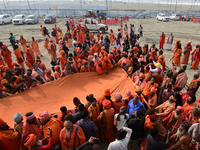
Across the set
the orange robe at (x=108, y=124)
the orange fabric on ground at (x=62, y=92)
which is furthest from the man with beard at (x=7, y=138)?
the orange robe at (x=108, y=124)

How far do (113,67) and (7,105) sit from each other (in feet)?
13.8

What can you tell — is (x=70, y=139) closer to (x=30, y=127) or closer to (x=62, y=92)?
(x=30, y=127)

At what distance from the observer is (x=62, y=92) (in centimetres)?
491

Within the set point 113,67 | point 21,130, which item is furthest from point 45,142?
point 113,67

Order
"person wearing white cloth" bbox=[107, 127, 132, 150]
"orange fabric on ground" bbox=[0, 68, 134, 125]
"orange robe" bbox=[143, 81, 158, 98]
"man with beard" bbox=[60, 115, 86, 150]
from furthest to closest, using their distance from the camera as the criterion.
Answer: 1. "orange robe" bbox=[143, 81, 158, 98]
2. "orange fabric on ground" bbox=[0, 68, 134, 125]
3. "man with beard" bbox=[60, 115, 86, 150]
4. "person wearing white cloth" bbox=[107, 127, 132, 150]

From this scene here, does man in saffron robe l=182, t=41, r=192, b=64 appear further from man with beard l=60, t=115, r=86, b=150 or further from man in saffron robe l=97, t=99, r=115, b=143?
man with beard l=60, t=115, r=86, b=150

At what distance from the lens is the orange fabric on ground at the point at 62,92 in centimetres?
421

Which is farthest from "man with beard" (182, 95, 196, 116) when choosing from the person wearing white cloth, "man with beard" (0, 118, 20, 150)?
"man with beard" (0, 118, 20, 150)

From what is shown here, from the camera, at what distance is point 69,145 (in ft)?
9.53

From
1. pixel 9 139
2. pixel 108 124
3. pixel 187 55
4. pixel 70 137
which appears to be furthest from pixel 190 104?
pixel 187 55

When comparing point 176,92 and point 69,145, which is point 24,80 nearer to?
point 69,145

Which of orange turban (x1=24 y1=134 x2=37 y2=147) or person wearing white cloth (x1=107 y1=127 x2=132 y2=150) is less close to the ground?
orange turban (x1=24 y1=134 x2=37 y2=147)

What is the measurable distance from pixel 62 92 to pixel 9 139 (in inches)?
85.0

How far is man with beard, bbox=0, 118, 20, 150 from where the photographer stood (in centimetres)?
294
